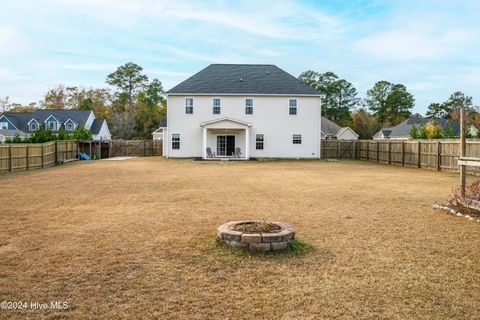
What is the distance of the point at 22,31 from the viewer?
1822cm

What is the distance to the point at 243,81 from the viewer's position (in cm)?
3409

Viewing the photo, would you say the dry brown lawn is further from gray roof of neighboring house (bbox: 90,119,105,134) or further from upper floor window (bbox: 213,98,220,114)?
gray roof of neighboring house (bbox: 90,119,105,134)

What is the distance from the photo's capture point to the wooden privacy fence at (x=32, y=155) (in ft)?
65.8

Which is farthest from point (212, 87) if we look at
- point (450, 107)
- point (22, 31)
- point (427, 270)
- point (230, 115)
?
point (450, 107)

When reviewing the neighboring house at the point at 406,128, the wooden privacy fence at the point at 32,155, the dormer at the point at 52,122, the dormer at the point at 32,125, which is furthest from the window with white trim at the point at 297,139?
the dormer at the point at 32,125

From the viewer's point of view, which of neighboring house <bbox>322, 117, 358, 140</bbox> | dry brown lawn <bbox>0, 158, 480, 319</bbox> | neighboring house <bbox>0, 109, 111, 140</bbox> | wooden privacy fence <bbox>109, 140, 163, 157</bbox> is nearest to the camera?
dry brown lawn <bbox>0, 158, 480, 319</bbox>

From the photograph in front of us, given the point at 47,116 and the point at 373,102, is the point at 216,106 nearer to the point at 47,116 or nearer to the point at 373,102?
the point at 47,116

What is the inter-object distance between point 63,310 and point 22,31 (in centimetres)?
1859

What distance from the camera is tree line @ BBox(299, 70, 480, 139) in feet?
246

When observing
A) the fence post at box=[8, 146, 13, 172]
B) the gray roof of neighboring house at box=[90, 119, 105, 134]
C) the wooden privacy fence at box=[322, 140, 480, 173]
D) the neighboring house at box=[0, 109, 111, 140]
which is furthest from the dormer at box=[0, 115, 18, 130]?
the wooden privacy fence at box=[322, 140, 480, 173]

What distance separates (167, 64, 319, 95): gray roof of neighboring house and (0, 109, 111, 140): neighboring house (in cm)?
2751

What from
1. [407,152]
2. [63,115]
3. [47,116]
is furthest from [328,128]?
[47,116]

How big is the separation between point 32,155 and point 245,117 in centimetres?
1721

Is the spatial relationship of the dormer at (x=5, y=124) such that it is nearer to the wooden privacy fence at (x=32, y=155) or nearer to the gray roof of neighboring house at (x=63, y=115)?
the gray roof of neighboring house at (x=63, y=115)
